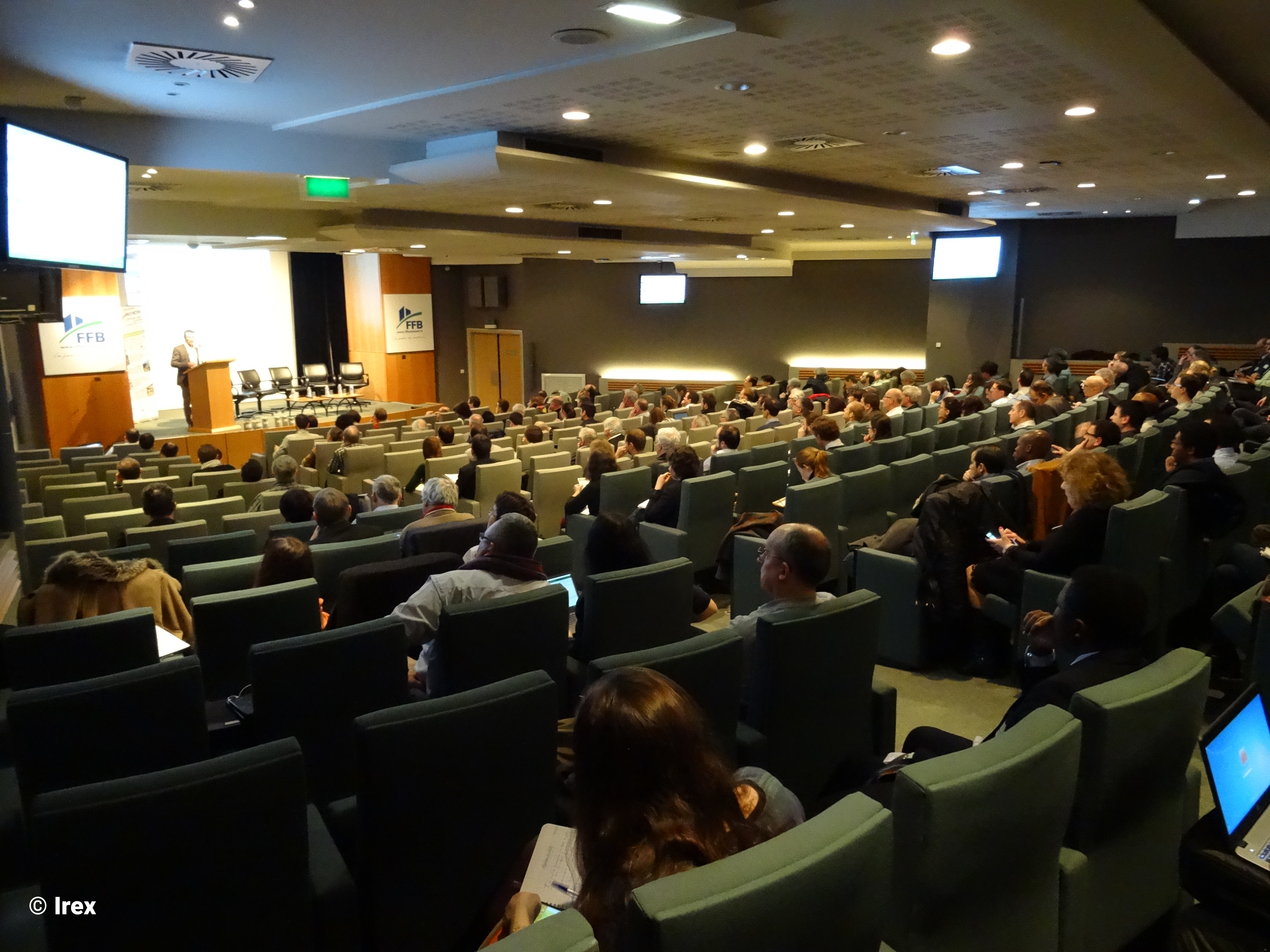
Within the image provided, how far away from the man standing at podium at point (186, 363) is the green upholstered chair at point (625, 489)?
10858 millimetres

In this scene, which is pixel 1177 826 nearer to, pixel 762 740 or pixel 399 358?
pixel 762 740

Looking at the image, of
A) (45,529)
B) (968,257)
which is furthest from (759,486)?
(968,257)

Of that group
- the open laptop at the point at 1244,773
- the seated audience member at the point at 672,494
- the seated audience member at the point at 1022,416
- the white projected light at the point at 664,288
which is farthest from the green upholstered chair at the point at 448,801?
the white projected light at the point at 664,288

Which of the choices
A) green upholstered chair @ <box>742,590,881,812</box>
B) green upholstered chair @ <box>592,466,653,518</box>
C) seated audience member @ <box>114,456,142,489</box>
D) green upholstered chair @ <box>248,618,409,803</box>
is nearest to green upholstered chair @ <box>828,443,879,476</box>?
green upholstered chair @ <box>592,466,653,518</box>

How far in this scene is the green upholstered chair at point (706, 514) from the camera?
5750 millimetres

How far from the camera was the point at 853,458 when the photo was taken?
6.77m

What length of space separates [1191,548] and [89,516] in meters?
7.41

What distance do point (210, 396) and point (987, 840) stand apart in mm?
15088

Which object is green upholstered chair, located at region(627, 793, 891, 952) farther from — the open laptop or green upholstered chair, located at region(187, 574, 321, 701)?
green upholstered chair, located at region(187, 574, 321, 701)

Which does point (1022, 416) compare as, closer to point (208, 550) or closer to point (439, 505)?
point (439, 505)

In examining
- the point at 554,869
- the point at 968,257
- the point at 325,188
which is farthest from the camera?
the point at 968,257

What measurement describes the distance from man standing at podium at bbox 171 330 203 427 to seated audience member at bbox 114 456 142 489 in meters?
6.81

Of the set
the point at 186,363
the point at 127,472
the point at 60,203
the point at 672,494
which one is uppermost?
the point at 60,203

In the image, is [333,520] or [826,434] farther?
[826,434]
